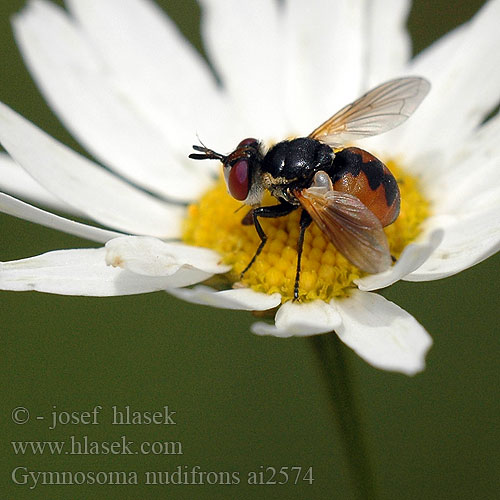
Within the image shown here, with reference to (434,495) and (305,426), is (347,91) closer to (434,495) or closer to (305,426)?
(305,426)

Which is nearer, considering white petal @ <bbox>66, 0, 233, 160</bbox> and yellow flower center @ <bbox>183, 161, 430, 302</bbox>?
yellow flower center @ <bbox>183, 161, 430, 302</bbox>

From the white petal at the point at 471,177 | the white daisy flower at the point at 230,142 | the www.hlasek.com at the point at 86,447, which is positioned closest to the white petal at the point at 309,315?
the white daisy flower at the point at 230,142

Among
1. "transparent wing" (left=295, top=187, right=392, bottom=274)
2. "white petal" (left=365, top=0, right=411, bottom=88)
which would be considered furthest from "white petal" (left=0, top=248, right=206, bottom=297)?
"white petal" (left=365, top=0, right=411, bottom=88)

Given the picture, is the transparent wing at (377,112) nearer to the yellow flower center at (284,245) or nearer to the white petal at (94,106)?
the yellow flower center at (284,245)

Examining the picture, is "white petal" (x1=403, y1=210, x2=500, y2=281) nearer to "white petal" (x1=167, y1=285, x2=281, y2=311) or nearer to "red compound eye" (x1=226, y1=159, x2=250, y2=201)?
"white petal" (x1=167, y1=285, x2=281, y2=311)

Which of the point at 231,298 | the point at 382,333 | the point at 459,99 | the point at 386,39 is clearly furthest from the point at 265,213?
the point at 386,39

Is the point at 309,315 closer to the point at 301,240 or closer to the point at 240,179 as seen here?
the point at 301,240

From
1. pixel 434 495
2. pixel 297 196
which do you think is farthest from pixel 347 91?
pixel 434 495
